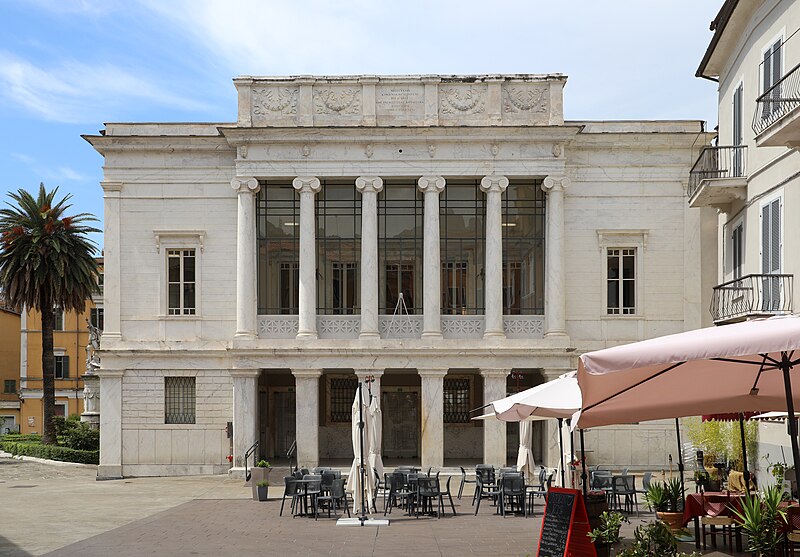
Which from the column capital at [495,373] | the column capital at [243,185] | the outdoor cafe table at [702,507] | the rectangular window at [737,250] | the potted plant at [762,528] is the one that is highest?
the column capital at [243,185]

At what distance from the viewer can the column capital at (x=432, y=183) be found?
108ft

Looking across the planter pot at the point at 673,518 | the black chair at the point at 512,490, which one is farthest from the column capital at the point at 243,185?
the planter pot at the point at 673,518

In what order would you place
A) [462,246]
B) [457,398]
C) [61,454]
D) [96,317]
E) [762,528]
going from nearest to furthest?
Result: [762,528] < [462,246] < [457,398] < [61,454] < [96,317]

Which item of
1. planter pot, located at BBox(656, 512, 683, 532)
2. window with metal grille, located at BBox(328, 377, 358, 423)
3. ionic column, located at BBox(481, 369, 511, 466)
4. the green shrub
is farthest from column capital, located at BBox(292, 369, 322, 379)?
planter pot, located at BBox(656, 512, 683, 532)

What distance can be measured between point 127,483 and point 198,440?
9.38 feet

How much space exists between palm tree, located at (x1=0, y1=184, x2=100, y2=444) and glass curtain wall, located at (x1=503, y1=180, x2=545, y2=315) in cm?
1933

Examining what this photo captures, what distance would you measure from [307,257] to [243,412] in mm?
5635

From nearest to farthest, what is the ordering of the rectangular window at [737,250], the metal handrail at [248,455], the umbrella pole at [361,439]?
1. the umbrella pole at [361,439]
2. the rectangular window at [737,250]
3. the metal handrail at [248,455]

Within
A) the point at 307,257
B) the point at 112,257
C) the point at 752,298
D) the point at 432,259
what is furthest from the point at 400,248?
the point at 752,298

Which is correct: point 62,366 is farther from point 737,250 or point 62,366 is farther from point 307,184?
point 737,250

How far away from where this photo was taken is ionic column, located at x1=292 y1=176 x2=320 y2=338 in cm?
3294

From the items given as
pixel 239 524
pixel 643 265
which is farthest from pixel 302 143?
pixel 239 524

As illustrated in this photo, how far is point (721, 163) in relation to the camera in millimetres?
24969

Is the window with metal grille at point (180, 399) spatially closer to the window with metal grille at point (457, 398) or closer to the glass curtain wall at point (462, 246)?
the glass curtain wall at point (462, 246)
